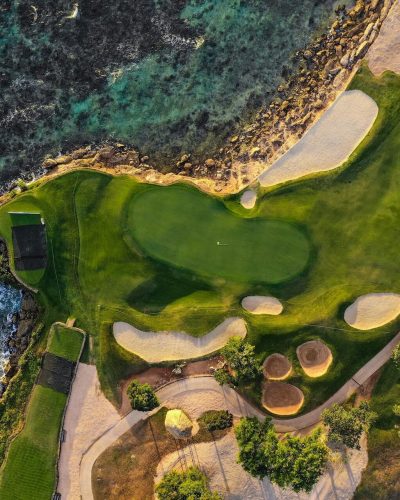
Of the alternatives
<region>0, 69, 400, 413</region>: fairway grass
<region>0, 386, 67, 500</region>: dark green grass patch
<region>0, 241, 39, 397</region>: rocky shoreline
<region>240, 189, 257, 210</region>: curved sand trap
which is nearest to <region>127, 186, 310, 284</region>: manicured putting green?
<region>0, 69, 400, 413</region>: fairway grass

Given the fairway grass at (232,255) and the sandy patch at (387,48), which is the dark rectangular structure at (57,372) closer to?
the fairway grass at (232,255)

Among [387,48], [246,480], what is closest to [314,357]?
[246,480]

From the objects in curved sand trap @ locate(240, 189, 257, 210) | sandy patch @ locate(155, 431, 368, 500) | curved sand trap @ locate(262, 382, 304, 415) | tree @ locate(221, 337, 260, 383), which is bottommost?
sandy patch @ locate(155, 431, 368, 500)

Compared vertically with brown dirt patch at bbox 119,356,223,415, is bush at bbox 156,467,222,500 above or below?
below

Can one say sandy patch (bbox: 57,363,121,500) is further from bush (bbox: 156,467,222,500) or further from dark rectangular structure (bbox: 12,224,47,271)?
dark rectangular structure (bbox: 12,224,47,271)

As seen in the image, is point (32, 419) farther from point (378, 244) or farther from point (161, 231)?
point (378, 244)

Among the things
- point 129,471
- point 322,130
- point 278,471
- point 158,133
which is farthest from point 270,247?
point 129,471

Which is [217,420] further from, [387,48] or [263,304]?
[387,48]
